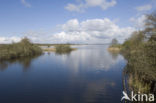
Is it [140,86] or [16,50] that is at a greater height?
[16,50]

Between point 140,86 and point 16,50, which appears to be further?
point 16,50

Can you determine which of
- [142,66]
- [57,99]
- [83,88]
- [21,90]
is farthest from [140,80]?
[21,90]

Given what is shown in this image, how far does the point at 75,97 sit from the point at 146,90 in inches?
192

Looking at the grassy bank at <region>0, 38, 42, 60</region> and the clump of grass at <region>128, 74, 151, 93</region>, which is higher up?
the grassy bank at <region>0, 38, 42, 60</region>

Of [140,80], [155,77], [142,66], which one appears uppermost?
[142,66]

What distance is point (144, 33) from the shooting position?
42.5ft

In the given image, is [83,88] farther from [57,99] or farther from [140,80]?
[140,80]

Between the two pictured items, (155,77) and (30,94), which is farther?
(30,94)

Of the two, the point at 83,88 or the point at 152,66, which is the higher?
A: the point at 152,66

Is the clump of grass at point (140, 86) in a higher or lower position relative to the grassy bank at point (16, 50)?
lower

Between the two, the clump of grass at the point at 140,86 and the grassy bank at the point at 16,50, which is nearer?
the clump of grass at the point at 140,86

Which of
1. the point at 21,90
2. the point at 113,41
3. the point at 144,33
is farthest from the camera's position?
the point at 113,41

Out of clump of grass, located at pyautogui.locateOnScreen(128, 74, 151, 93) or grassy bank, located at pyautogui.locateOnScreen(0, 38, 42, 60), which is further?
grassy bank, located at pyautogui.locateOnScreen(0, 38, 42, 60)

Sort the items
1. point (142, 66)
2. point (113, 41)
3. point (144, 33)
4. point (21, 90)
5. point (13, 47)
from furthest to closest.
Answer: point (113, 41)
point (13, 47)
point (144, 33)
point (21, 90)
point (142, 66)
